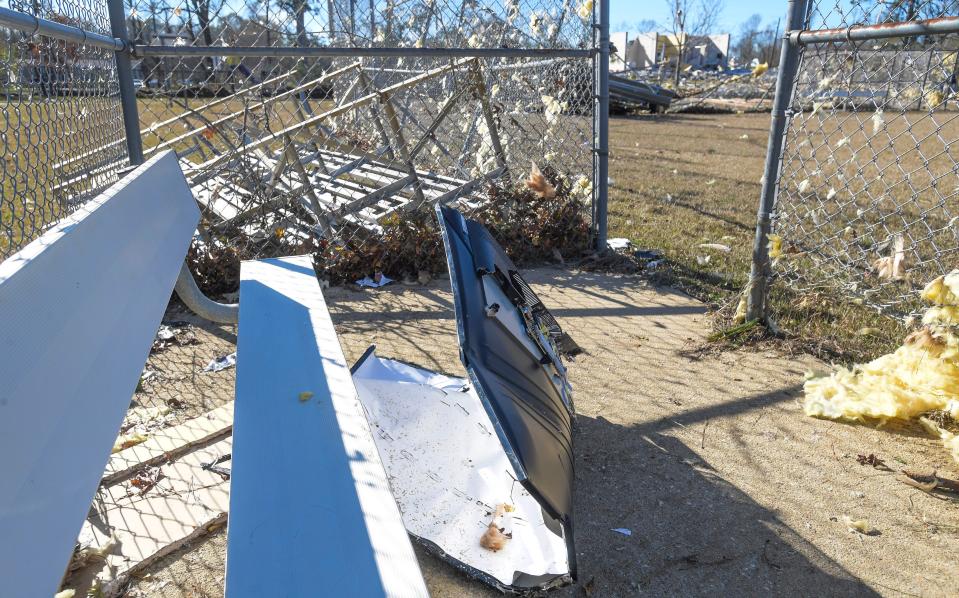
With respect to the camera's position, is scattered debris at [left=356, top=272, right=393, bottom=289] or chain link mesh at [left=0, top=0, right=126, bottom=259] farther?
scattered debris at [left=356, top=272, right=393, bottom=289]

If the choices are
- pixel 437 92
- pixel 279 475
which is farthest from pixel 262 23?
pixel 279 475

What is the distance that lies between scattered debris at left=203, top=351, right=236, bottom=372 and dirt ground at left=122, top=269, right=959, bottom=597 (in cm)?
12

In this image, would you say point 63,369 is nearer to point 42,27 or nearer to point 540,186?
point 42,27

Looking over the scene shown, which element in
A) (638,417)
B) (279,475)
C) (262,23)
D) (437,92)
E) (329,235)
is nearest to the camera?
(279,475)

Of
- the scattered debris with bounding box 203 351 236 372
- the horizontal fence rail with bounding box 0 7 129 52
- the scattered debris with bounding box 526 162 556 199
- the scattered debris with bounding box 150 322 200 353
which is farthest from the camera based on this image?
the scattered debris with bounding box 526 162 556 199

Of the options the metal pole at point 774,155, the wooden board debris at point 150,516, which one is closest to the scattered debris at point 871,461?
the metal pole at point 774,155

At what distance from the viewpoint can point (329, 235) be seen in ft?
15.7

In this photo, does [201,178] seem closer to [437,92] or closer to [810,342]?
[437,92]

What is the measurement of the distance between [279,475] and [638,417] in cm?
202

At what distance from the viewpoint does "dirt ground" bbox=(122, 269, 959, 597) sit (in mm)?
2002

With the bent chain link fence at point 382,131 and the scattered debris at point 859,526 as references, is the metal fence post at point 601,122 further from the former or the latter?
the scattered debris at point 859,526

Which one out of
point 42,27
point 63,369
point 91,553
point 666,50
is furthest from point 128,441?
point 666,50

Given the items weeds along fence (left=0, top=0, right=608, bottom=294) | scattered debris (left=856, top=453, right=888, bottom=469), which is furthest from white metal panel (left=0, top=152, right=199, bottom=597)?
scattered debris (left=856, top=453, right=888, bottom=469)

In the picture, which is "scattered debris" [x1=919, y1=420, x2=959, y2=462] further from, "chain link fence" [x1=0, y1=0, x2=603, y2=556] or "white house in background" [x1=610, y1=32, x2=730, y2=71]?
"white house in background" [x1=610, y1=32, x2=730, y2=71]
